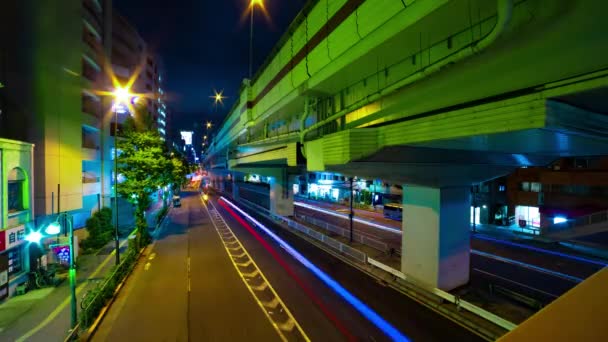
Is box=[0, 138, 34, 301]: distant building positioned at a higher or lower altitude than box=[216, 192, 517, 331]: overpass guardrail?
higher

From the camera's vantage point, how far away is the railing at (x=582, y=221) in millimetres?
20195

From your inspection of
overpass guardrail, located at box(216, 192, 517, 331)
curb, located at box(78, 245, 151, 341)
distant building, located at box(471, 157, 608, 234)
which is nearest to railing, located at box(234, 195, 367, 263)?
overpass guardrail, located at box(216, 192, 517, 331)

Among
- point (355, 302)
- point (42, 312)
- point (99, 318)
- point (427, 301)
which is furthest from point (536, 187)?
point (42, 312)

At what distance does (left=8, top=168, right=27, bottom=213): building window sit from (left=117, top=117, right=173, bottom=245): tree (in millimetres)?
5973

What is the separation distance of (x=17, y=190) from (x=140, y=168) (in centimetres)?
720

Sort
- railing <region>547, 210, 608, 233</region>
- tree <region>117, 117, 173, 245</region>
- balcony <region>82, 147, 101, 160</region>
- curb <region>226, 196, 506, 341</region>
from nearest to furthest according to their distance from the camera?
curb <region>226, 196, 506, 341</region> → railing <region>547, 210, 608, 233</region> → tree <region>117, 117, 173, 245</region> → balcony <region>82, 147, 101, 160</region>

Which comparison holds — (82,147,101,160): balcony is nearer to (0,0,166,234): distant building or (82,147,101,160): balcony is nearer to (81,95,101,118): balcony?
(0,0,166,234): distant building

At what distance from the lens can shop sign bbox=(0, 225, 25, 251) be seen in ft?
39.7

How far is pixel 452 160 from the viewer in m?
10.7

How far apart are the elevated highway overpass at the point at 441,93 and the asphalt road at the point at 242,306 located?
247cm

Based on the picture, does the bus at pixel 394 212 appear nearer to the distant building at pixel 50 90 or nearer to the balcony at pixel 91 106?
the distant building at pixel 50 90

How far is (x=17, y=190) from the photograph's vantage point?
46.5 feet

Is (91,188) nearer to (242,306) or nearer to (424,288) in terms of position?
(242,306)

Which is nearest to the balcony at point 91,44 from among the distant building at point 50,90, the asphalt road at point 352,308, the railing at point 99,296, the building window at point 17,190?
the distant building at point 50,90
